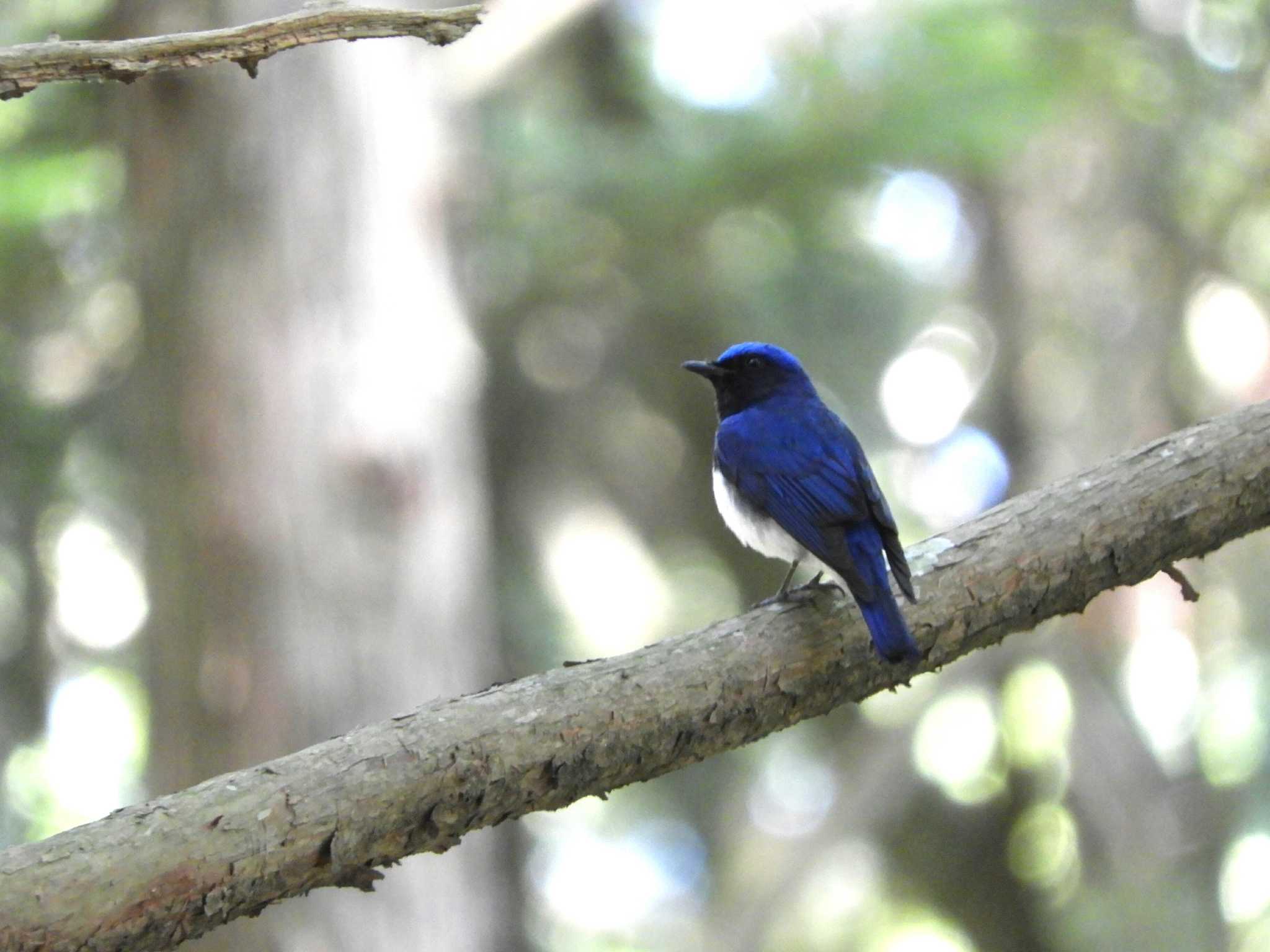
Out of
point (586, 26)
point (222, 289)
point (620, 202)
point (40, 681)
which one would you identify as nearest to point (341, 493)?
point (222, 289)

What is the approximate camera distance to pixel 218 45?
2.33 m

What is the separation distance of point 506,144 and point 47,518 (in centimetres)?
338

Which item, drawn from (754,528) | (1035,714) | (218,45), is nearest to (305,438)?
(754,528)

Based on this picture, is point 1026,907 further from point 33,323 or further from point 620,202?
point 33,323

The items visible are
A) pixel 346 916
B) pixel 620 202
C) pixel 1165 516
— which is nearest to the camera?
pixel 1165 516

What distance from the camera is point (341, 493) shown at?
515 cm

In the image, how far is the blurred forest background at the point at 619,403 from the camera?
17.0 ft

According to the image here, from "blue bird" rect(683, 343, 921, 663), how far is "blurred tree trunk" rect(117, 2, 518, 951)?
1.23 meters

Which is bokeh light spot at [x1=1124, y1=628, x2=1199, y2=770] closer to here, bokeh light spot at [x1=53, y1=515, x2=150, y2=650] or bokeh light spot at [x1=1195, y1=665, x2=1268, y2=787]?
bokeh light spot at [x1=1195, y1=665, x2=1268, y2=787]

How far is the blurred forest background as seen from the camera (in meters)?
5.19

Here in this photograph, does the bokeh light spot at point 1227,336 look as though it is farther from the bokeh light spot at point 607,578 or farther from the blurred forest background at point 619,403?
the bokeh light spot at point 607,578

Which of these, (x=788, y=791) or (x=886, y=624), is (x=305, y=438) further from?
(x=788, y=791)

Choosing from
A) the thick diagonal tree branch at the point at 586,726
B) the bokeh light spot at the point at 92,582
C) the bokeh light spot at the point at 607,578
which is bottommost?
the thick diagonal tree branch at the point at 586,726

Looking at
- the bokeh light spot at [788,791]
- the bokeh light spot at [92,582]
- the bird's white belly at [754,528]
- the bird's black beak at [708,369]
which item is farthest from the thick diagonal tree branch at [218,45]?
the bokeh light spot at [788,791]
